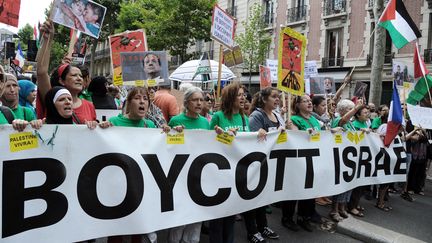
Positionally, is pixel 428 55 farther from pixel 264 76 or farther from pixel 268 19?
pixel 264 76

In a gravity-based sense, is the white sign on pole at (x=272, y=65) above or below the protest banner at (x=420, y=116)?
above

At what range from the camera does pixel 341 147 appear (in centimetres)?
472

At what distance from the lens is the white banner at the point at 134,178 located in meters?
2.61

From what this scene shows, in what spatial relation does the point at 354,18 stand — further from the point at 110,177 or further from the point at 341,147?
the point at 110,177

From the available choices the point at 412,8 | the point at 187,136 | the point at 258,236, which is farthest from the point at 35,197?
the point at 412,8

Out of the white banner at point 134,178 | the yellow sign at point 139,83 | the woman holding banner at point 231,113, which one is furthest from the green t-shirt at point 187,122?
the yellow sign at point 139,83

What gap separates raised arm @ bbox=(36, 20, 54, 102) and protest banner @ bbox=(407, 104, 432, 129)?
4.57 meters

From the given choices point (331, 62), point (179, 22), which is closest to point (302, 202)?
point (331, 62)

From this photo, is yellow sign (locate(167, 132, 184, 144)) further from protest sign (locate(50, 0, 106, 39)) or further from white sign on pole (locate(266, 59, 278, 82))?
white sign on pole (locate(266, 59, 278, 82))

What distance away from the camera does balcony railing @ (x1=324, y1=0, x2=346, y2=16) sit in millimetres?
21625

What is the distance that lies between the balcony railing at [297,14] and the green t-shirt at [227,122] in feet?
69.9

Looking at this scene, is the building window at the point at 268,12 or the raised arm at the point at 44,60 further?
the building window at the point at 268,12

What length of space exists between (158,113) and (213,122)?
22.9 inches

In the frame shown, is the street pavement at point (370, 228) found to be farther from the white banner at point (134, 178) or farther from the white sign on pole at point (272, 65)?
the white sign on pole at point (272, 65)
